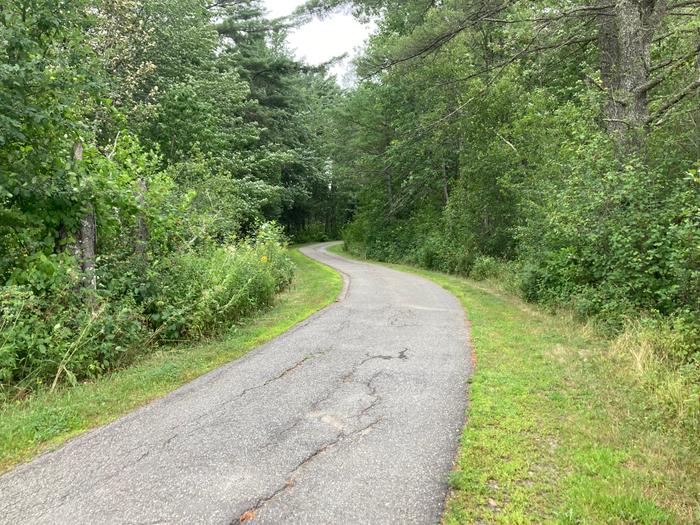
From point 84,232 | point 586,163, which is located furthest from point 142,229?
point 586,163

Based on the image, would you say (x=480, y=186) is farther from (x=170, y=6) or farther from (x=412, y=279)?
(x=170, y=6)

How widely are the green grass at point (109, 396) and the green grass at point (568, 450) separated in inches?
135

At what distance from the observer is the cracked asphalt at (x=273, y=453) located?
2766 mm

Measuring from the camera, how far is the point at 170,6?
14781 millimetres

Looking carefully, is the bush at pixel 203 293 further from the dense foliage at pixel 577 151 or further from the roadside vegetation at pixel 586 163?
the dense foliage at pixel 577 151

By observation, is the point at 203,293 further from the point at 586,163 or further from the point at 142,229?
the point at 586,163

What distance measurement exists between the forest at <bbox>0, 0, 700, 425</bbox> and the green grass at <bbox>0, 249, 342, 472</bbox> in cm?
35

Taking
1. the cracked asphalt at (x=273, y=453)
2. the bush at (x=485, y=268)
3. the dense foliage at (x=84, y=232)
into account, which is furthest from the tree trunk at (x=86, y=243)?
the bush at (x=485, y=268)

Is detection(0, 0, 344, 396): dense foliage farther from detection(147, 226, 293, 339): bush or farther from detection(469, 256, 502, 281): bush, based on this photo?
detection(469, 256, 502, 281): bush

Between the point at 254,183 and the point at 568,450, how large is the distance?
1532cm

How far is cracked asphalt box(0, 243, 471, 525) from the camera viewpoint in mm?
2766

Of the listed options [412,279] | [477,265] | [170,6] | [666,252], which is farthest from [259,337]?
[170,6]

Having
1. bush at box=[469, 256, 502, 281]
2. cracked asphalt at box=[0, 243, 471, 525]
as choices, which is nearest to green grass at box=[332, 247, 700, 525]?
cracked asphalt at box=[0, 243, 471, 525]

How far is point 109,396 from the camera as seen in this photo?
4.51 metres
